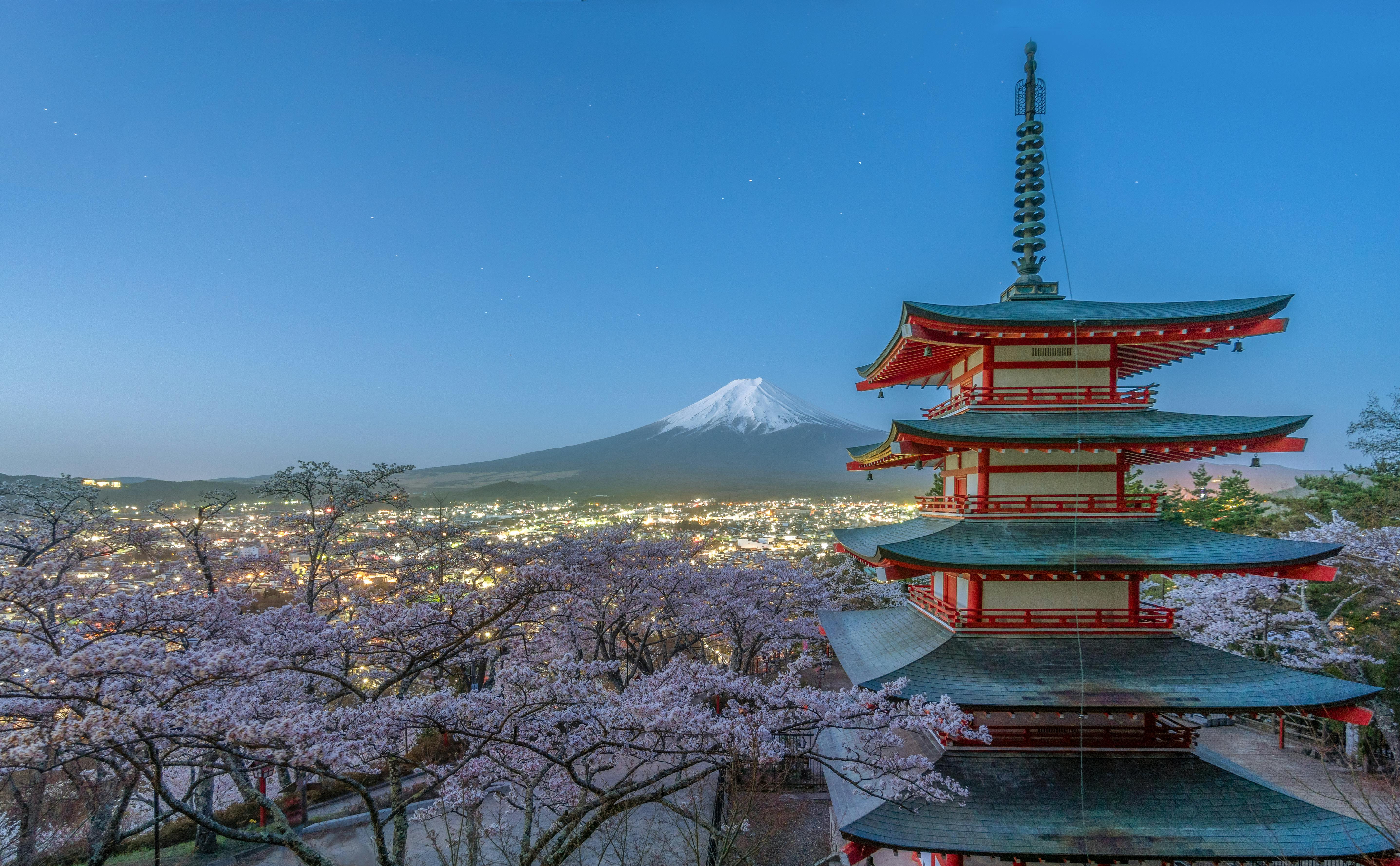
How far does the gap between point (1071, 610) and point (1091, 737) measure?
5.88 ft

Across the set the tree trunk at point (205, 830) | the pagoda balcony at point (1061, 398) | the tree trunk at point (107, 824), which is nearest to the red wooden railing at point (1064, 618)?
the pagoda balcony at point (1061, 398)

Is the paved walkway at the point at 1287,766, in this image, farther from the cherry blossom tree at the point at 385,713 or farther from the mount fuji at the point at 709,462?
the mount fuji at the point at 709,462

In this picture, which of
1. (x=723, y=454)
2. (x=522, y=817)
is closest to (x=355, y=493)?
(x=522, y=817)

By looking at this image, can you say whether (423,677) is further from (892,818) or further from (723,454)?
(723,454)

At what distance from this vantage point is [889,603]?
2308cm

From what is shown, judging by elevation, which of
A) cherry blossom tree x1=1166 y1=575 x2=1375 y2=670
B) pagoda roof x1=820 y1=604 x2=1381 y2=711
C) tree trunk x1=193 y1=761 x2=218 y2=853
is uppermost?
pagoda roof x1=820 y1=604 x2=1381 y2=711

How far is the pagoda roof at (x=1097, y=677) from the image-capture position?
6840mm

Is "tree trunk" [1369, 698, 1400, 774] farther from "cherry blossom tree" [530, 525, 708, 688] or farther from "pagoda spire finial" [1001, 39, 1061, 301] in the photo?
"cherry blossom tree" [530, 525, 708, 688]

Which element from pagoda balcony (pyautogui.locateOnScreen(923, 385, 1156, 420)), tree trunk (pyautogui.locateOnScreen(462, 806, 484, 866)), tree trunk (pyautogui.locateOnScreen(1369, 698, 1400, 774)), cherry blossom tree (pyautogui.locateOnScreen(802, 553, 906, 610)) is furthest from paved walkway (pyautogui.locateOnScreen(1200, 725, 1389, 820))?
tree trunk (pyautogui.locateOnScreen(462, 806, 484, 866))

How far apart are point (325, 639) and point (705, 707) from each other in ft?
18.8

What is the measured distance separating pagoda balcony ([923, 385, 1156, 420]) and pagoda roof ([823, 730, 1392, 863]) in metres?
5.24

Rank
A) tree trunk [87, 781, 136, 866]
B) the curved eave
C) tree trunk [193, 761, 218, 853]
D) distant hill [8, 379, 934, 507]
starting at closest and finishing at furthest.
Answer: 1. the curved eave
2. tree trunk [87, 781, 136, 866]
3. tree trunk [193, 761, 218, 853]
4. distant hill [8, 379, 934, 507]

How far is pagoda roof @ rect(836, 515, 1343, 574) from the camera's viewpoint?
7324 mm

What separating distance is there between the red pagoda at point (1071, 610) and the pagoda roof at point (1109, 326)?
0.15 ft
